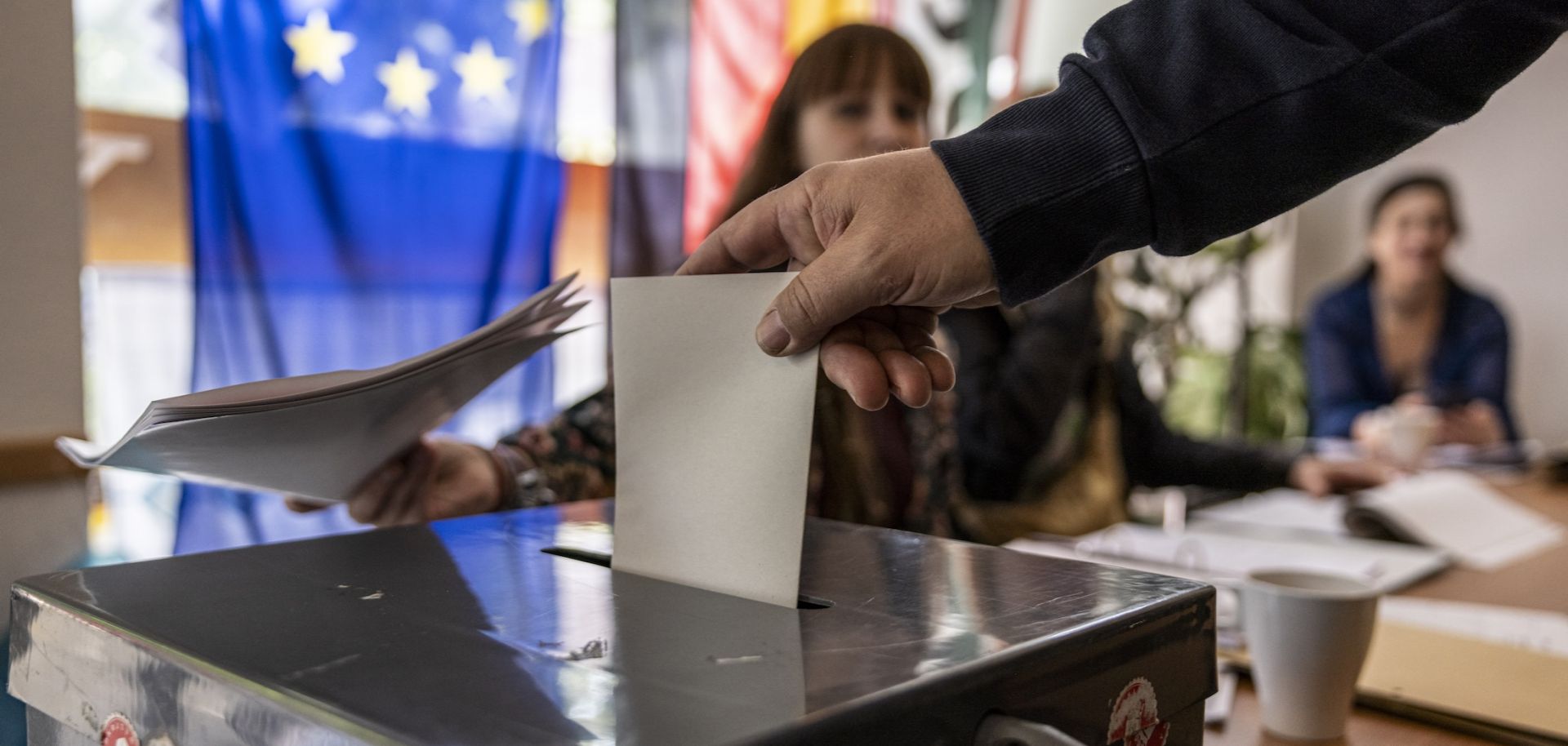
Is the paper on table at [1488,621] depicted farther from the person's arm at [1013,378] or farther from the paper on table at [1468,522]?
the person's arm at [1013,378]

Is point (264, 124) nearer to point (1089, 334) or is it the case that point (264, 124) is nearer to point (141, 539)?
point (141, 539)

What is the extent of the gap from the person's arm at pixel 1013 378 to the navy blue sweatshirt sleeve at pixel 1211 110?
135cm

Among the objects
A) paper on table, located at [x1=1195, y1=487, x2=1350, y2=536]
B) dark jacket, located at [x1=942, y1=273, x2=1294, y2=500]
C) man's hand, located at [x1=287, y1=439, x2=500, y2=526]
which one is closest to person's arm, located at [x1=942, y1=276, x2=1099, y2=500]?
dark jacket, located at [x1=942, y1=273, x2=1294, y2=500]

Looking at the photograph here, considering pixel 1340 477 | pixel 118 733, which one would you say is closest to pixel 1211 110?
pixel 118 733

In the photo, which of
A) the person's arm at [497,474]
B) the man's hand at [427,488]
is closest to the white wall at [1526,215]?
the person's arm at [497,474]

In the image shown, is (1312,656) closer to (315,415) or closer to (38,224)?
(315,415)

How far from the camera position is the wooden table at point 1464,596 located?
2.33ft

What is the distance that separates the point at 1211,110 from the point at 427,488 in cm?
61

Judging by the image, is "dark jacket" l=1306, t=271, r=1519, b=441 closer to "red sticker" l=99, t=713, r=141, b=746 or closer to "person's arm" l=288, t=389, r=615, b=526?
"person's arm" l=288, t=389, r=615, b=526

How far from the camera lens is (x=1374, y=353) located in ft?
10.4

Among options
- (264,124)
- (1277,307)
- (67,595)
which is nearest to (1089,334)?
(264,124)

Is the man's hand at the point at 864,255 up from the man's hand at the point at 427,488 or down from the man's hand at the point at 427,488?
up

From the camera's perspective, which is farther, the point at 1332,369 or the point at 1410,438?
the point at 1332,369

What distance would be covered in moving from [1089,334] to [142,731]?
180cm
